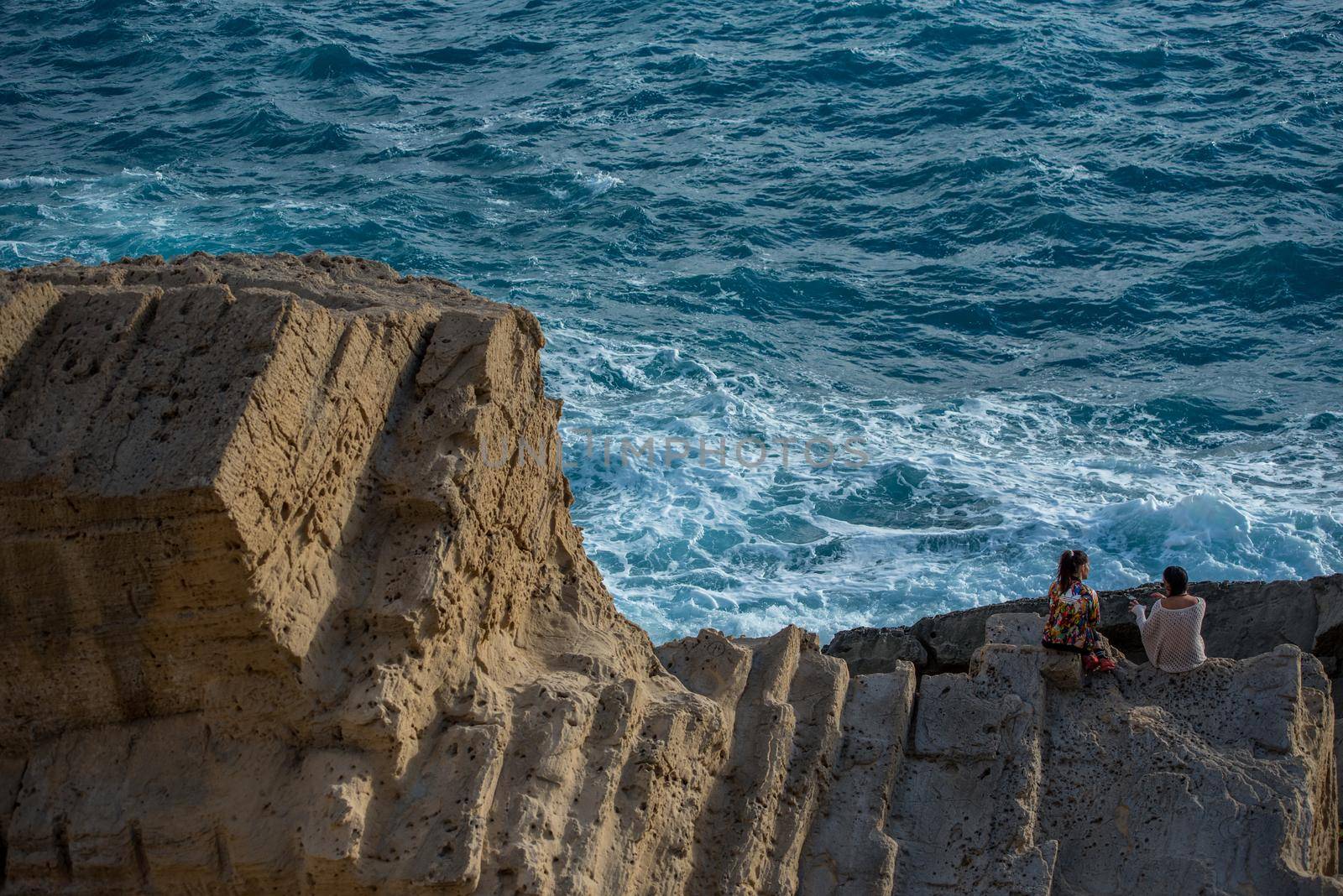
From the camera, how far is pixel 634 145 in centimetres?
2075

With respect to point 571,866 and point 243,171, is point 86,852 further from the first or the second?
point 243,171

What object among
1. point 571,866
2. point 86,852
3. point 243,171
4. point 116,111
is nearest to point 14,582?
point 86,852

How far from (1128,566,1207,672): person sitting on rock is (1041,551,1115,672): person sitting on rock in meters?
0.28

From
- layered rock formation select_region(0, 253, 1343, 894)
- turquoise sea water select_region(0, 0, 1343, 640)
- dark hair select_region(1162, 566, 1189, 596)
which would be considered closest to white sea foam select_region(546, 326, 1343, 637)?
turquoise sea water select_region(0, 0, 1343, 640)

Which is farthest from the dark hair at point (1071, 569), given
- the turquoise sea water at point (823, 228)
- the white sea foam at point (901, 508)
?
the turquoise sea water at point (823, 228)

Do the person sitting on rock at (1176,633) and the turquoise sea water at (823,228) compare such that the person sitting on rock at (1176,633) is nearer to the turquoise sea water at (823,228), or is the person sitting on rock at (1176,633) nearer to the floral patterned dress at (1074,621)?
the floral patterned dress at (1074,621)

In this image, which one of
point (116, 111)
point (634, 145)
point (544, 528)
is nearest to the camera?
point (544, 528)

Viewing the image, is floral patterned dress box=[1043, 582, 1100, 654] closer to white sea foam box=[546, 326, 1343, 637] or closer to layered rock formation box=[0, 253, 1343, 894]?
layered rock formation box=[0, 253, 1343, 894]

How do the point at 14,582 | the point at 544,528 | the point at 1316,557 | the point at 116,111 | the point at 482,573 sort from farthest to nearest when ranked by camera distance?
the point at 116,111 < the point at 1316,557 < the point at 544,528 < the point at 482,573 < the point at 14,582

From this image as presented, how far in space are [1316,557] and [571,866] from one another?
8.94 metres

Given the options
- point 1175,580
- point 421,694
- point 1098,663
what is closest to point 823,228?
point 1175,580

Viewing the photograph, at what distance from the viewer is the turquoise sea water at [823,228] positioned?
38.5 ft

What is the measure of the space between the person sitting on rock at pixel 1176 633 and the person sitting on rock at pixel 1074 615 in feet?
0.91

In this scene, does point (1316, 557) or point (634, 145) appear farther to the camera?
point (634, 145)
